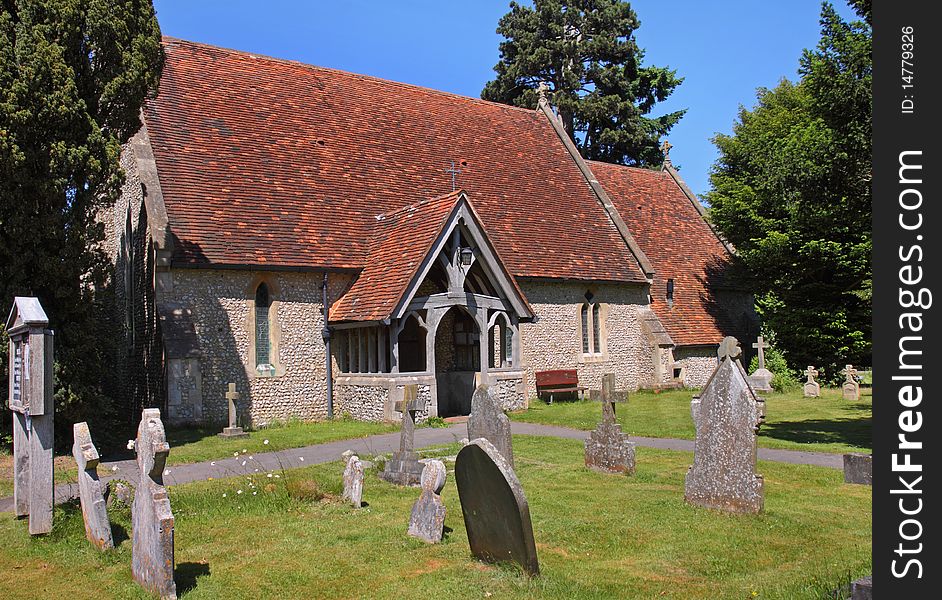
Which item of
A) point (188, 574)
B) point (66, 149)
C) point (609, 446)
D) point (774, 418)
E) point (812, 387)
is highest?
point (66, 149)

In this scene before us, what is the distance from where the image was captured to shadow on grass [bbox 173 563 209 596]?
7164 mm

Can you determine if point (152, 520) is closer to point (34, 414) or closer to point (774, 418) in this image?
point (34, 414)

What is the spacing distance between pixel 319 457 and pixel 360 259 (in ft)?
27.4

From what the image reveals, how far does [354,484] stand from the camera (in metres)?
10.2

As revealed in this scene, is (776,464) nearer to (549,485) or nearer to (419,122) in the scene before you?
(549,485)

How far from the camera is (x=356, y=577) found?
7.33 meters

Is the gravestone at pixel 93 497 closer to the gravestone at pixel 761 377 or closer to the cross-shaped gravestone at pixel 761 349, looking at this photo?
the gravestone at pixel 761 377

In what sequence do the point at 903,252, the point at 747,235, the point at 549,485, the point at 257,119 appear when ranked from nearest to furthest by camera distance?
1. the point at 903,252
2. the point at 549,485
3. the point at 257,119
4. the point at 747,235

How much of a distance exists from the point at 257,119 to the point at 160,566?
19084 millimetres

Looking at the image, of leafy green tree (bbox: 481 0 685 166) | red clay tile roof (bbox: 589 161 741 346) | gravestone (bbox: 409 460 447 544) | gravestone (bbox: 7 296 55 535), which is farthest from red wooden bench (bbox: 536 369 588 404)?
leafy green tree (bbox: 481 0 685 166)

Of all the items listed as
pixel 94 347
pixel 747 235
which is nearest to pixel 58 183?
pixel 94 347

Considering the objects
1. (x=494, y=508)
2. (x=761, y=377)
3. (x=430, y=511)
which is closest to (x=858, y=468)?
(x=494, y=508)

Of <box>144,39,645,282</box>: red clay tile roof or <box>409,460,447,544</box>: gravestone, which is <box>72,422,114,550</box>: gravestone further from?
<box>144,39,645,282</box>: red clay tile roof

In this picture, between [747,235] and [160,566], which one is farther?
[747,235]
